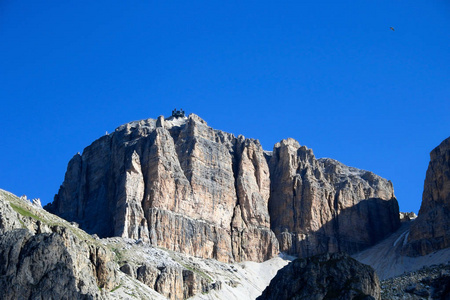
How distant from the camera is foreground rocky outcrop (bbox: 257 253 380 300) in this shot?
145875 mm

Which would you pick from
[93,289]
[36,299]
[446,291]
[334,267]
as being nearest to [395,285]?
[446,291]

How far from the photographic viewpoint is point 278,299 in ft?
493

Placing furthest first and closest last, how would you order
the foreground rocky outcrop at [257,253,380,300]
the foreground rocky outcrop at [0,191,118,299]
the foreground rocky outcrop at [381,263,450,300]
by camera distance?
the foreground rocky outcrop at [381,263,450,300], the foreground rocky outcrop at [0,191,118,299], the foreground rocky outcrop at [257,253,380,300]

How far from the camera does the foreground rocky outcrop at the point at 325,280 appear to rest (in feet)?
479

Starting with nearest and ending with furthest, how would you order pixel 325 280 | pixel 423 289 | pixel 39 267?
pixel 325 280 < pixel 39 267 < pixel 423 289

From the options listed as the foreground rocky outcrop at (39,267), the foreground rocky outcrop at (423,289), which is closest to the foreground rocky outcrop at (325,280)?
the foreground rocky outcrop at (423,289)

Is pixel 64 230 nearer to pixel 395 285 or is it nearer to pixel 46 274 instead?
pixel 46 274

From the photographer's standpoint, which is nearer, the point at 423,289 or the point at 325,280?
the point at 325,280

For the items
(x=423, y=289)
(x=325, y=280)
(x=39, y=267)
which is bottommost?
(x=325, y=280)

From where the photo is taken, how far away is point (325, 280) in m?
149

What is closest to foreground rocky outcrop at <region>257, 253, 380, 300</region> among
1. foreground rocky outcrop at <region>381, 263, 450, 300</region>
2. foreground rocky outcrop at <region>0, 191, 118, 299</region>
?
foreground rocky outcrop at <region>381, 263, 450, 300</region>

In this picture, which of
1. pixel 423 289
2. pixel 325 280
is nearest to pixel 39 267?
pixel 325 280

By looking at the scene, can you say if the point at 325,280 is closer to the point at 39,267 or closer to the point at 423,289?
the point at 423,289

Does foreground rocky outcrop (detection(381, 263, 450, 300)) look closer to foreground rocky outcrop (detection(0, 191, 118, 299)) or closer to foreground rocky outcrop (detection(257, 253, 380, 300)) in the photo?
foreground rocky outcrop (detection(257, 253, 380, 300))
